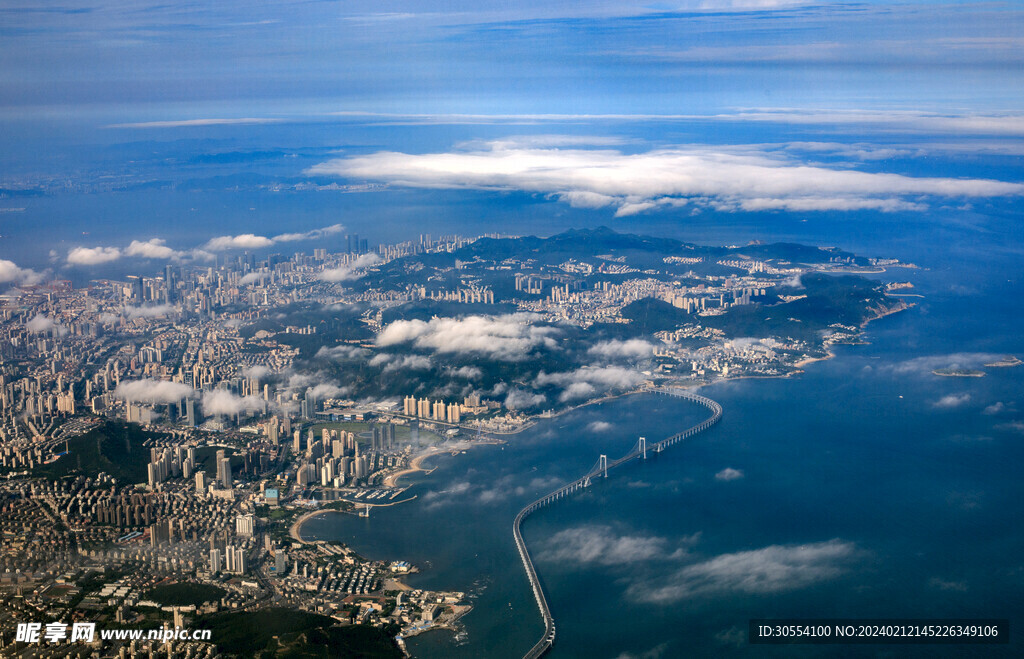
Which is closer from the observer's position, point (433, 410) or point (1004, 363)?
point (433, 410)

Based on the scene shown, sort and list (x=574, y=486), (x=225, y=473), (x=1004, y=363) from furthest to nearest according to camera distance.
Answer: (x=1004, y=363), (x=574, y=486), (x=225, y=473)

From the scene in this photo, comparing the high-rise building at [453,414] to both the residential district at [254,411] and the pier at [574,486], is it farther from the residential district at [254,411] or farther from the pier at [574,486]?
the pier at [574,486]

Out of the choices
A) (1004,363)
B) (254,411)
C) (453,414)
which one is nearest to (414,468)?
(453,414)

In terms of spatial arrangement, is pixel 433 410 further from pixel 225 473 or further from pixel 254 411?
pixel 225 473

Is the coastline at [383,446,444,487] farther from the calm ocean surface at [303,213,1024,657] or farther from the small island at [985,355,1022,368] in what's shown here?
the small island at [985,355,1022,368]

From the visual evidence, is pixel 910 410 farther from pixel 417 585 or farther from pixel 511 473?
pixel 417 585

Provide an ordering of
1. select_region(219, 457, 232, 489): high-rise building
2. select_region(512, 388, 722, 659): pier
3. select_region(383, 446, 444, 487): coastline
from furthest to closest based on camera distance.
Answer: select_region(383, 446, 444, 487): coastline → select_region(219, 457, 232, 489): high-rise building → select_region(512, 388, 722, 659): pier

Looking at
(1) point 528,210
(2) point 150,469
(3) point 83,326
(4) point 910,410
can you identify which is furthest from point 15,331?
(1) point 528,210

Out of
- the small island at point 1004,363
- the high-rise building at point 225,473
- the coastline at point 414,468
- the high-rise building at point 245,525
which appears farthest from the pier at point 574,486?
the small island at point 1004,363

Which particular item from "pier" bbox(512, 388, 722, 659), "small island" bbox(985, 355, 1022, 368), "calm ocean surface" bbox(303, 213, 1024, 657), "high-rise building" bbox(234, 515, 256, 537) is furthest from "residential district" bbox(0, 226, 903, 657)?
"small island" bbox(985, 355, 1022, 368)

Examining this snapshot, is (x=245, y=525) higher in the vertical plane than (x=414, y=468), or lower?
higher
